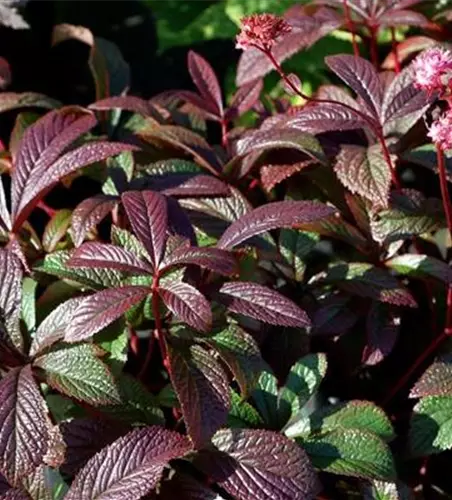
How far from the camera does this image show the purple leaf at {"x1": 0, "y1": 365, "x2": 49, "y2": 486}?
93 cm

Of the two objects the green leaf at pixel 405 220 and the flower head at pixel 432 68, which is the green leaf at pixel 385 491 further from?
the flower head at pixel 432 68

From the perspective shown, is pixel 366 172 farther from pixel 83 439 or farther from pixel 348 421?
pixel 83 439

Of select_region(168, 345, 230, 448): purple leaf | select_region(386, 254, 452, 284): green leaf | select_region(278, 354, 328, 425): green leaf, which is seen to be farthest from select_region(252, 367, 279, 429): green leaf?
select_region(386, 254, 452, 284): green leaf

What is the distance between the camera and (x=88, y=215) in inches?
45.6

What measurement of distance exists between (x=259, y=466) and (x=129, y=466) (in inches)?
4.9

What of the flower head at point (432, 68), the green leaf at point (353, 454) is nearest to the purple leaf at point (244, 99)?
the flower head at point (432, 68)

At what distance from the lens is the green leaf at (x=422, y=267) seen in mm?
1181

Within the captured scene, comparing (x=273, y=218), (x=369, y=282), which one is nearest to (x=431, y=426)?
(x=369, y=282)

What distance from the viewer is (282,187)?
1.38 m

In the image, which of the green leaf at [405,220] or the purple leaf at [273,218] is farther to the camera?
the green leaf at [405,220]

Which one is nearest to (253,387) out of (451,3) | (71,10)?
(451,3)

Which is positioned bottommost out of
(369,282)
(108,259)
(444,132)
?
(369,282)

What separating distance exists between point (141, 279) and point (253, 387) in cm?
15

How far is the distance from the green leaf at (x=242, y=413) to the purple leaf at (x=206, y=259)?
149 mm
